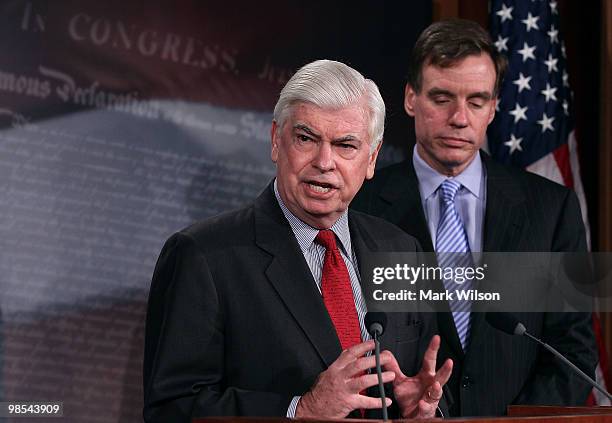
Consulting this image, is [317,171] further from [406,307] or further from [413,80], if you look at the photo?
[413,80]

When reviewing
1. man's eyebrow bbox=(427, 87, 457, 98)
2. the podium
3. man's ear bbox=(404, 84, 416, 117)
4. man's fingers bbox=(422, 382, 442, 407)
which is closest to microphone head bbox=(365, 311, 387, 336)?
man's fingers bbox=(422, 382, 442, 407)

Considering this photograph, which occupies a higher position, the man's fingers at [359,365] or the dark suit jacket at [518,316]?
the dark suit jacket at [518,316]

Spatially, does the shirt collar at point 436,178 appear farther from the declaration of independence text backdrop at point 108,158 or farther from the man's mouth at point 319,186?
the man's mouth at point 319,186

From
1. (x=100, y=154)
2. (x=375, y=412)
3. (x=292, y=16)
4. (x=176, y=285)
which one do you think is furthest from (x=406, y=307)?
(x=292, y=16)

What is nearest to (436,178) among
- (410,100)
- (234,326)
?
(410,100)

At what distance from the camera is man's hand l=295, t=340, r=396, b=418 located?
186 cm

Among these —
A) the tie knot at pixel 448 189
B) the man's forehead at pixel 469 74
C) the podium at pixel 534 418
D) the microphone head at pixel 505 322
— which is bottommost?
the podium at pixel 534 418

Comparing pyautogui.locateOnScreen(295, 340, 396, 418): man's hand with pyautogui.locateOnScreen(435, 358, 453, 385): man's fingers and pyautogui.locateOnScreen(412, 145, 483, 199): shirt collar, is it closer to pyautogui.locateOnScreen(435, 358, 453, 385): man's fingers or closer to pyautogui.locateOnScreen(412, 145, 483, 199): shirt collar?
pyautogui.locateOnScreen(435, 358, 453, 385): man's fingers

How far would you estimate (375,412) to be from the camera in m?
2.19

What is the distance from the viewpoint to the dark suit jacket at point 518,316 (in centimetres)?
297

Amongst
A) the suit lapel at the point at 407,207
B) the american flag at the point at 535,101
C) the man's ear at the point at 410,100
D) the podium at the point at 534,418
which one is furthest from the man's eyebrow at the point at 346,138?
the american flag at the point at 535,101

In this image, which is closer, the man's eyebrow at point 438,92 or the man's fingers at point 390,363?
the man's fingers at point 390,363

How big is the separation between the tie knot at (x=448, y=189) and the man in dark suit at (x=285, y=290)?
31.2 inches

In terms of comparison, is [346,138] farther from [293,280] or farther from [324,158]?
[293,280]
